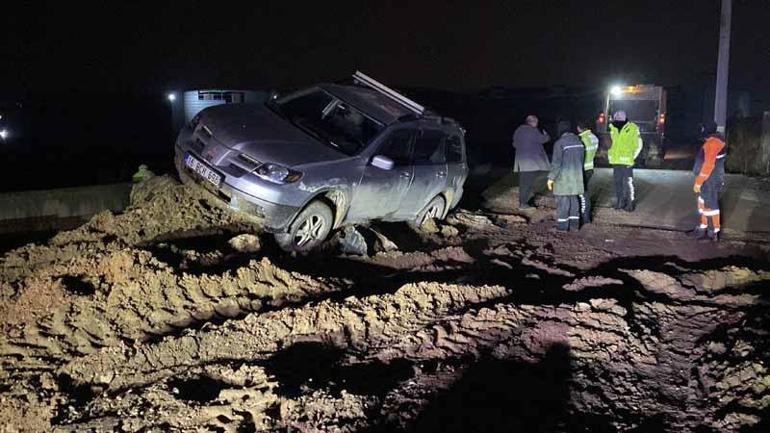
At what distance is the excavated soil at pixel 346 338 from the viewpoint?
3.67m

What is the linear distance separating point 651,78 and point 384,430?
42590 mm

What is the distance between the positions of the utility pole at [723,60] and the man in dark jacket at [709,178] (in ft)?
24.9

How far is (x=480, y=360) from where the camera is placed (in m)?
4.50

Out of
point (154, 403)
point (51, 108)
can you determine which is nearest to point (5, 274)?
point (154, 403)

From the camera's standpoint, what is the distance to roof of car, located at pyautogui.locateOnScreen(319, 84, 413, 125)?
299 inches

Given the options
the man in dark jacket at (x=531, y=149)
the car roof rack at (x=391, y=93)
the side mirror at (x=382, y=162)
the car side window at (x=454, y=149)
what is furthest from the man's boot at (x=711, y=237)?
the side mirror at (x=382, y=162)

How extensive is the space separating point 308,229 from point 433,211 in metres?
2.76

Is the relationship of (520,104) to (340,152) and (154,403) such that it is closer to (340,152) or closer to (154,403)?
(340,152)

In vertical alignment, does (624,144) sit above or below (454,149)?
below

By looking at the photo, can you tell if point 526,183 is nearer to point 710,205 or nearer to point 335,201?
point 710,205

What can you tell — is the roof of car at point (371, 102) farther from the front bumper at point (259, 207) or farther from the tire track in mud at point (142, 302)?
the tire track in mud at point (142, 302)

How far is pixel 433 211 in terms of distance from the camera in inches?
360

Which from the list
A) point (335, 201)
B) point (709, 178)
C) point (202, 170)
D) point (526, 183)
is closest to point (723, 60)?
point (526, 183)

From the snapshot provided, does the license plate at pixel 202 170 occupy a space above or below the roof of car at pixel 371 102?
below
